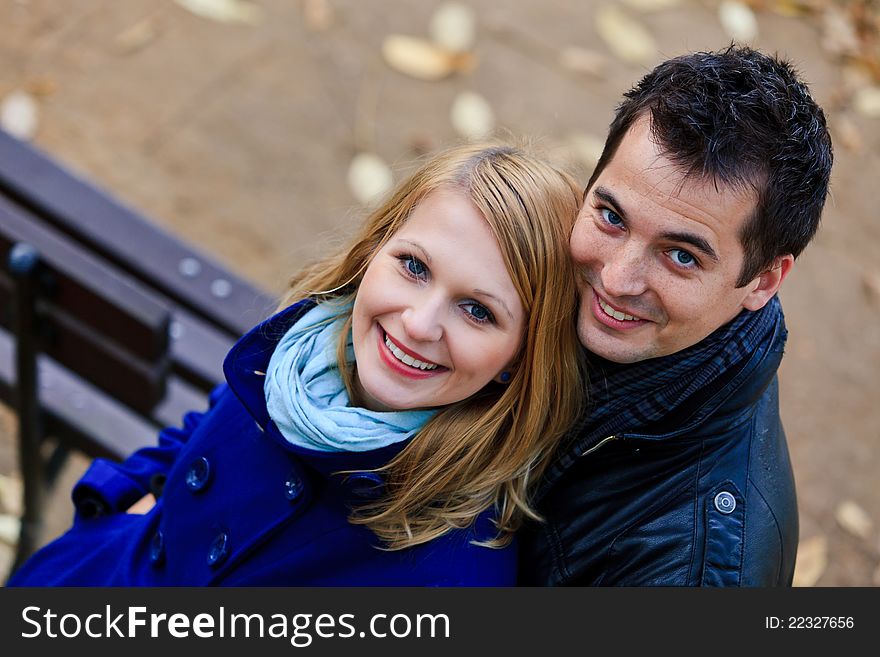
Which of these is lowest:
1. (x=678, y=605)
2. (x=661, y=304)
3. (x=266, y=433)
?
(x=266, y=433)

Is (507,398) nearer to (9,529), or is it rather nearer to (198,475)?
(198,475)

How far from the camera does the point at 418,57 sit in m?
5.02

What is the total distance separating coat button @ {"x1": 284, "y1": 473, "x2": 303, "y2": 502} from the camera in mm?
2029

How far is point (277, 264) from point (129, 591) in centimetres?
222

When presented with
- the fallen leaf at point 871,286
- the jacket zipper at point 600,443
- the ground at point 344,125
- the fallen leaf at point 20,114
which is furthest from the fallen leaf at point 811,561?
the fallen leaf at point 20,114

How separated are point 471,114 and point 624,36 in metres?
1.01

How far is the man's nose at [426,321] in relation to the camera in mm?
1859

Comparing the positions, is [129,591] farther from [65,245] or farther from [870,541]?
[870,541]

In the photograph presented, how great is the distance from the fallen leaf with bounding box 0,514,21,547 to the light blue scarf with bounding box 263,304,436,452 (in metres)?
1.87

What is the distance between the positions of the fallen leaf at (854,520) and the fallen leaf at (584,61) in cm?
228

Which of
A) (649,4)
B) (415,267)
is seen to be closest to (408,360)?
(415,267)

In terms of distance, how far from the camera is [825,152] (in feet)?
5.97

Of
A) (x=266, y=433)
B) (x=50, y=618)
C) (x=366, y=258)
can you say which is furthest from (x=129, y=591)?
(x=366, y=258)

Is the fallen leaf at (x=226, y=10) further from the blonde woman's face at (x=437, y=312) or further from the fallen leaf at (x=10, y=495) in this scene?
the blonde woman's face at (x=437, y=312)
